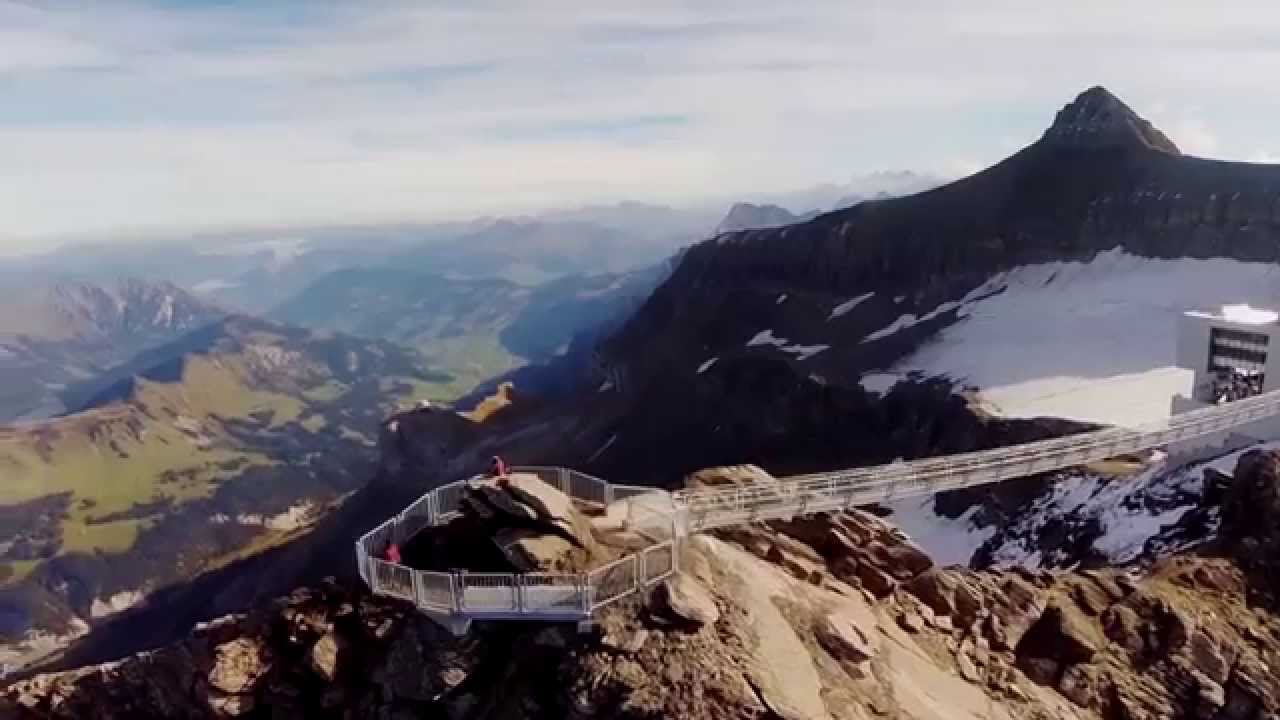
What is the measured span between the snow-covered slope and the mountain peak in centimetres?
2104

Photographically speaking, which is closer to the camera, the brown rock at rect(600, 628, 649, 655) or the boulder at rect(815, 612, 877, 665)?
the brown rock at rect(600, 628, 649, 655)

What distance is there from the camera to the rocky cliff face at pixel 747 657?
21766 millimetres

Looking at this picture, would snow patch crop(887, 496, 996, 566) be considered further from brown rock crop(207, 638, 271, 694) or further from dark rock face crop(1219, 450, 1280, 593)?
brown rock crop(207, 638, 271, 694)

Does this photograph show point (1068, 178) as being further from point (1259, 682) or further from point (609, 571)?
point (609, 571)

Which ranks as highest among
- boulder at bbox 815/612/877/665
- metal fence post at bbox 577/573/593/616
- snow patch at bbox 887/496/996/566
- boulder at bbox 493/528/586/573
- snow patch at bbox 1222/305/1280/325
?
snow patch at bbox 1222/305/1280/325

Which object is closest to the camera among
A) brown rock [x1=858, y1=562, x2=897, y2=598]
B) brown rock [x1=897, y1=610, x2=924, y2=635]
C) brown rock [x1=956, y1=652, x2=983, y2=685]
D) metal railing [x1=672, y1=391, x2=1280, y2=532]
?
brown rock [x1=956, y1=652, x2=983, y2=685]

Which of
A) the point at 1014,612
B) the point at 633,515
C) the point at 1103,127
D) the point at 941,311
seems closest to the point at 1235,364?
the point at 1014,612

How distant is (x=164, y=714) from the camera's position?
926 inches

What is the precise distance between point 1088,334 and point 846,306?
96.7 feet

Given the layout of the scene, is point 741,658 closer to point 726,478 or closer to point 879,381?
point 726,478

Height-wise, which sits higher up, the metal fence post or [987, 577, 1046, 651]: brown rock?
the metal fence post

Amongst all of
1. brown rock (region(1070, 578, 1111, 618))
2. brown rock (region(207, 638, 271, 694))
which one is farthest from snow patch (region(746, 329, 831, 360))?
brown rock (region(207, 638, 271, 694))

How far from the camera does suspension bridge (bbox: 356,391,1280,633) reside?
2219 centimetres

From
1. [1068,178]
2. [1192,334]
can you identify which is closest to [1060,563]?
[1192,334]
